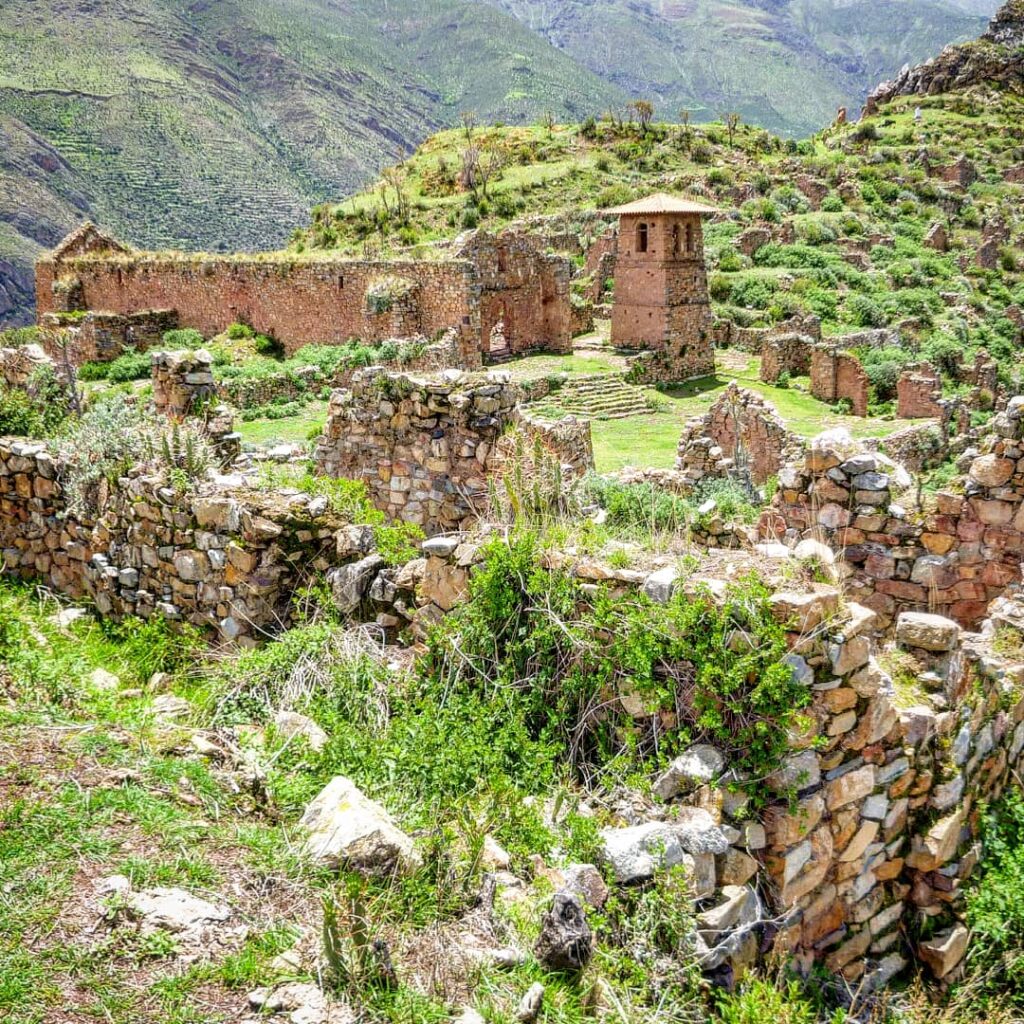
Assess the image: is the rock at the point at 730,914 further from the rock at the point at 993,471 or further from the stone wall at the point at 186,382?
the stone wall at the point at 186,382

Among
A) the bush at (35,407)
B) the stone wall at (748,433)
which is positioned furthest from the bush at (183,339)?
the bush at (35,407)

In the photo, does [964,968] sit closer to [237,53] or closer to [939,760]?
[939,760]

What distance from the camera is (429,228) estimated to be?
146 ft

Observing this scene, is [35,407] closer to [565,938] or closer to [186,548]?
[186,548]

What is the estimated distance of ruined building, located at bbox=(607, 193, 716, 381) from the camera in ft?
82.1

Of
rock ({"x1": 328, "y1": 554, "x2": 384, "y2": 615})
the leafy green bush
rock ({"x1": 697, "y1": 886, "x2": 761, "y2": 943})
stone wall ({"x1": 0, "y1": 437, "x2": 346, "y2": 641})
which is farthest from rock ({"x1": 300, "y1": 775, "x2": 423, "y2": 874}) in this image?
the leafy green bush

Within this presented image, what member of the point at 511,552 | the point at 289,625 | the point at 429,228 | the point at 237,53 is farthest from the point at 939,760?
the point at 237,53

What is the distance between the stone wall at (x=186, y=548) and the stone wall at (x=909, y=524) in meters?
3.15

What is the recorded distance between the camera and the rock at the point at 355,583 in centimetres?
554

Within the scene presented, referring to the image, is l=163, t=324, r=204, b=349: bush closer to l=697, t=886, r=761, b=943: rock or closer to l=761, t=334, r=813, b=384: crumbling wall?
l=761, t=334, r=813, b=384: crumbling wall

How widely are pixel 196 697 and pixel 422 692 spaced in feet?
3.72

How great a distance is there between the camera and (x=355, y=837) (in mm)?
3541

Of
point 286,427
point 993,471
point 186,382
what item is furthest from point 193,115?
point 993,471

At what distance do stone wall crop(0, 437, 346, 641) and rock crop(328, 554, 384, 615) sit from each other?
28 centimetres
